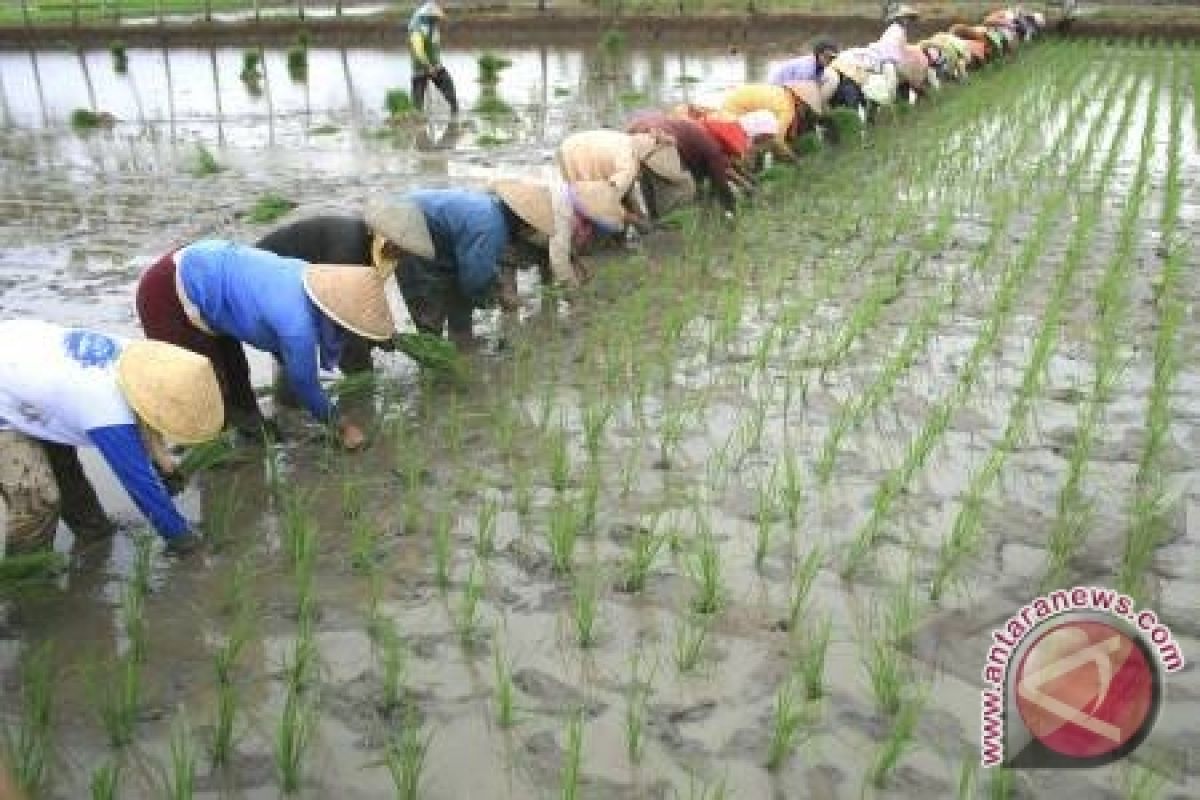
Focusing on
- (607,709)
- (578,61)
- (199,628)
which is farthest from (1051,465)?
(578,61)

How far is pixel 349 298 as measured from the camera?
3709 mm

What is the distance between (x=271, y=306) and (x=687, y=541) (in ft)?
5.21

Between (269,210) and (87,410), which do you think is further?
(269,210)

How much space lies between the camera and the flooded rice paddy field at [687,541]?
2523 mm

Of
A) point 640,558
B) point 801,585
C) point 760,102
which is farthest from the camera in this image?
point 760,102

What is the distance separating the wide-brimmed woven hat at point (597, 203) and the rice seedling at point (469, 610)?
2765mm

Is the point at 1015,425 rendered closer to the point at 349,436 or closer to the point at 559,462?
the point at 559,462

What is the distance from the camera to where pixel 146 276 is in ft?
12.9

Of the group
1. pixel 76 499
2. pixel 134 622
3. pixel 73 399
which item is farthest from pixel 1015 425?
pixel 76 499

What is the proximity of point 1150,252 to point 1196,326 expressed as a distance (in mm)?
1245

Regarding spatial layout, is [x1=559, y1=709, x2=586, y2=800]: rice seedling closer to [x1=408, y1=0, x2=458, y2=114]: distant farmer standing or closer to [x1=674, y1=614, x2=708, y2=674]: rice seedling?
[x1=674, y1=614, x2=708, y2=674]: rice seedling

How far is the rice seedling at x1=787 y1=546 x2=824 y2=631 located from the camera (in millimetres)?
2941

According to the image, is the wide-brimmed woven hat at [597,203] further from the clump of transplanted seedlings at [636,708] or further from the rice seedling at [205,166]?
the rice seedling at [205,166]

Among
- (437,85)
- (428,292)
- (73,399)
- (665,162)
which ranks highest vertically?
(437,85)
